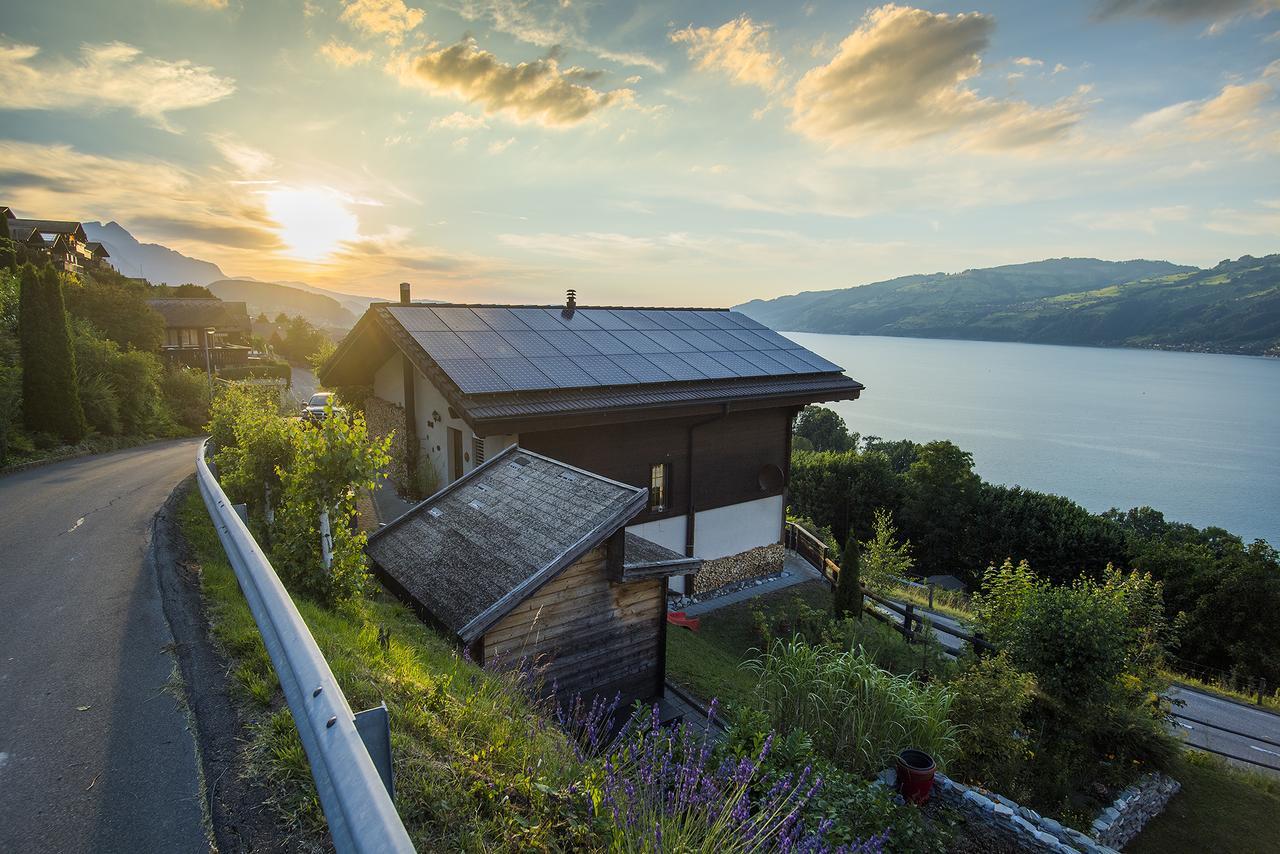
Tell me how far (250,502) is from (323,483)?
2950 millimetres

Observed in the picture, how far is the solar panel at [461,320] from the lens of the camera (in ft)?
52.5

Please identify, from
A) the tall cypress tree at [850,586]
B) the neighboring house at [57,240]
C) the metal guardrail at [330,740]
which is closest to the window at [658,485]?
the tall cypress tree at [850,586]

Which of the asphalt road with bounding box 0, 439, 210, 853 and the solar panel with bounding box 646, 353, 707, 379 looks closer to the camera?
the asphalt road with bounding box 0, 439, 210, 853

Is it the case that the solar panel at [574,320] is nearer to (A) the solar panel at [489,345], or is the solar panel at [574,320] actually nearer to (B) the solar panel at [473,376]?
(A) the solar panel at [489,345]

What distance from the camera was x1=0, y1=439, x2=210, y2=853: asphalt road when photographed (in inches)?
125

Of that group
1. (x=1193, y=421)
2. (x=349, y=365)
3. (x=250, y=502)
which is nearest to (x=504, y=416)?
(x=250, y=502)

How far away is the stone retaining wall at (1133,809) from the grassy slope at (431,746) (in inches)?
371

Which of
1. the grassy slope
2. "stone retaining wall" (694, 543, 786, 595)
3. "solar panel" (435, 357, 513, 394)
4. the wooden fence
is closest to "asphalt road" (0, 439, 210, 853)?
the grassy slope

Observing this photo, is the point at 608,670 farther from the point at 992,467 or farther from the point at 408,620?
the point at 992,467

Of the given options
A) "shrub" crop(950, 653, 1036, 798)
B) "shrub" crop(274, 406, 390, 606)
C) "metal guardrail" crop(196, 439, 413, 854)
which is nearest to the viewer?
"metal guardrail" crop(196, 439, 413, 854)

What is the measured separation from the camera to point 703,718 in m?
11.1

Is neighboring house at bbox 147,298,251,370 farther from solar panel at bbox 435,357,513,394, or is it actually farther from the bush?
solar panel at bbox 435,357,513,394

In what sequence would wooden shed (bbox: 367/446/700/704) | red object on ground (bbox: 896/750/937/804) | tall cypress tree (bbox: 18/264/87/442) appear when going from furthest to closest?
tall cypress tree (bbox: 18/264/87/442), wooden shed (bbox: 367/446/700/704), red object on ground (bbox: 896/750/937/804)

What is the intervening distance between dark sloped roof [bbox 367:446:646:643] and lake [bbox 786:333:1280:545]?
70658 mm
